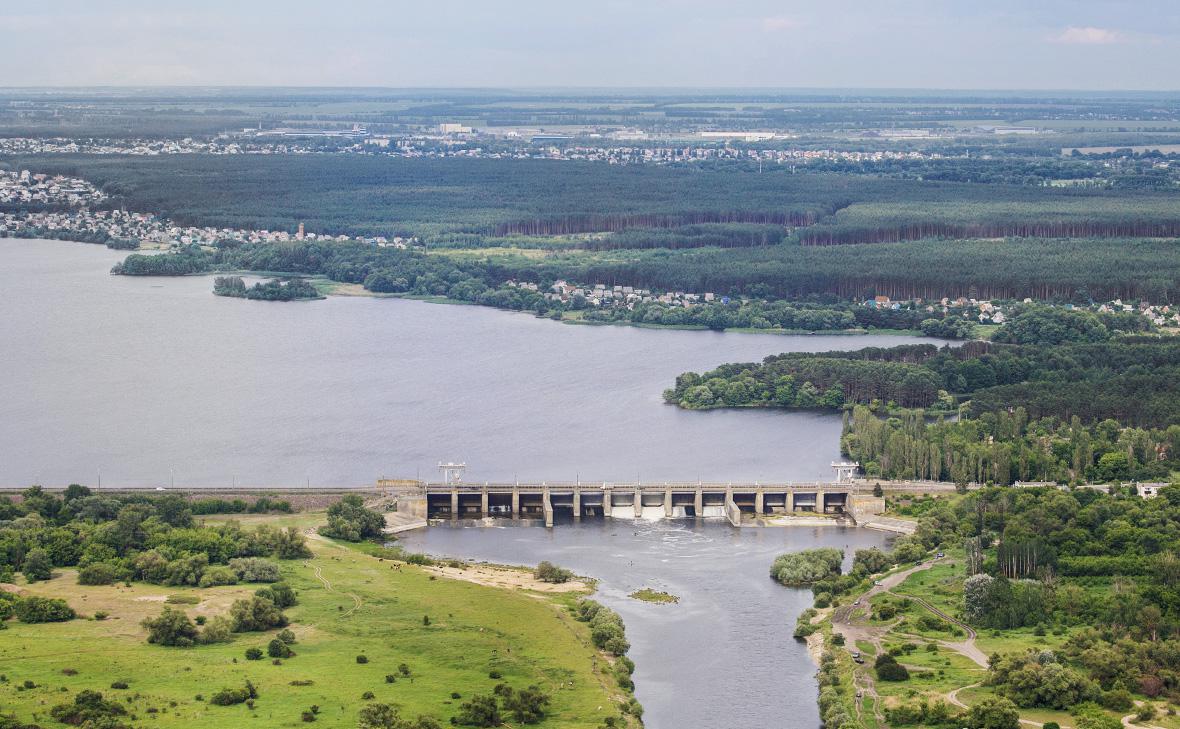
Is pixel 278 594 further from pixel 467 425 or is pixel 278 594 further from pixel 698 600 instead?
pixel 467 425

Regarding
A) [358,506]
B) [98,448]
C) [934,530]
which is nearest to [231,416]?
[98,448]

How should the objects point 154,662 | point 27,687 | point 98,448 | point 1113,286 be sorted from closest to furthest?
point 27,687 → point 154,662 → point 98,448 → point 1113,286

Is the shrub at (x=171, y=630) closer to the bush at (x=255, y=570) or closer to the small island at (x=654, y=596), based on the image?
the bush at (x=255, y=570)

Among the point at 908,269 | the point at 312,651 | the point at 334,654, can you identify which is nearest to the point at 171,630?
the point at 312,651

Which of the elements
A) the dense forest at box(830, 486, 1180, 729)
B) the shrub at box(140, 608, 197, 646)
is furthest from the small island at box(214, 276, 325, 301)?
the shrub at box(140, 608, 197, 646)

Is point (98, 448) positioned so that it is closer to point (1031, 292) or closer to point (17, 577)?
point (17, 577)

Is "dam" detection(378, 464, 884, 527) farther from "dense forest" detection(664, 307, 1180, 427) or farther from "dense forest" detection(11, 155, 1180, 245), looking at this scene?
"dense forest" detection(11, 155, 1180, 245)

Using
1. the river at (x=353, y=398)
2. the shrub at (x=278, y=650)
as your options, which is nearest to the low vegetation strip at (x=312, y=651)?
the shrub at (x=278, y=650)
